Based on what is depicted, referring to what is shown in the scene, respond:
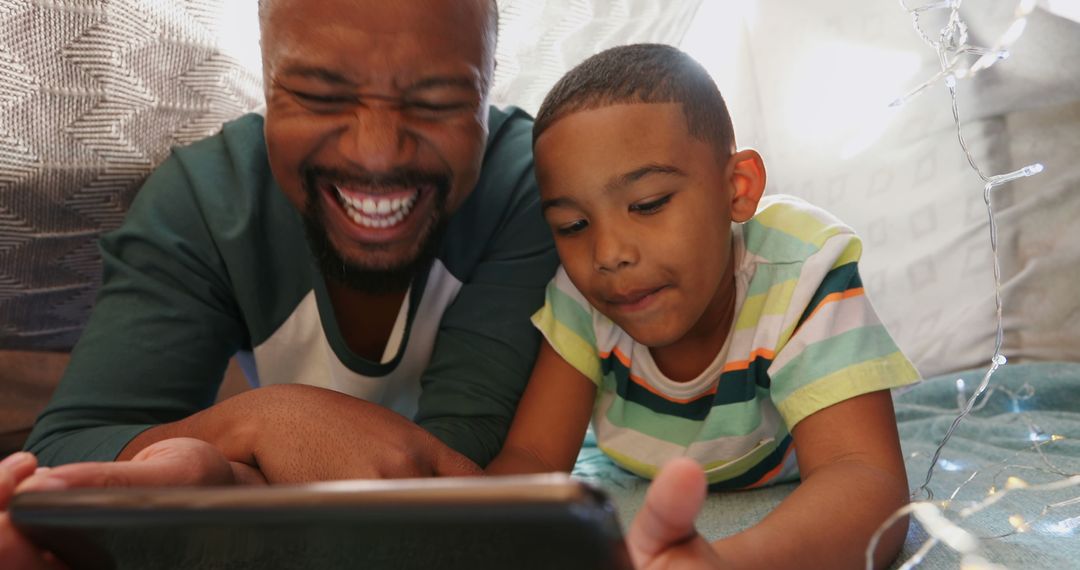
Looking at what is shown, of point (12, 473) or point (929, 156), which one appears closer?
point (12, 473)

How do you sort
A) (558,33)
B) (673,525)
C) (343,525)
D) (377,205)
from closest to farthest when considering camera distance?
(343,525) → (673,525) → (377,205) → (558,33)

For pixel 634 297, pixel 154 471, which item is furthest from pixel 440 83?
pixel 154 471

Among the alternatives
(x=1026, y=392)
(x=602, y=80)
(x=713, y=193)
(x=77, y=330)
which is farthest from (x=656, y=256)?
(x=77, y=330)

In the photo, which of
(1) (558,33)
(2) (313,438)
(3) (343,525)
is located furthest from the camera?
(1) (558,33)

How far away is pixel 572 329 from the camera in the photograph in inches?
44.5

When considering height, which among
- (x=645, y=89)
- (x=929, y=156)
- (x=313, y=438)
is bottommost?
(x=313, y=438)

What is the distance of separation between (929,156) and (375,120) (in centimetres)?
89

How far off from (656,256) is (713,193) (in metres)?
0.10

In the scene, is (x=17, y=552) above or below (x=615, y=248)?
below

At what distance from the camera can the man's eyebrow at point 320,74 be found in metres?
1.03

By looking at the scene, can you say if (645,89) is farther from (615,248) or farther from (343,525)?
(343,525)

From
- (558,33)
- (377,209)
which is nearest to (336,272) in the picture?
(377,209)

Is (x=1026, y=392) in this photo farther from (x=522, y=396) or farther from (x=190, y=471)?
(x=190, y=471)

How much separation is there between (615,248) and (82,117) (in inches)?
27.5
